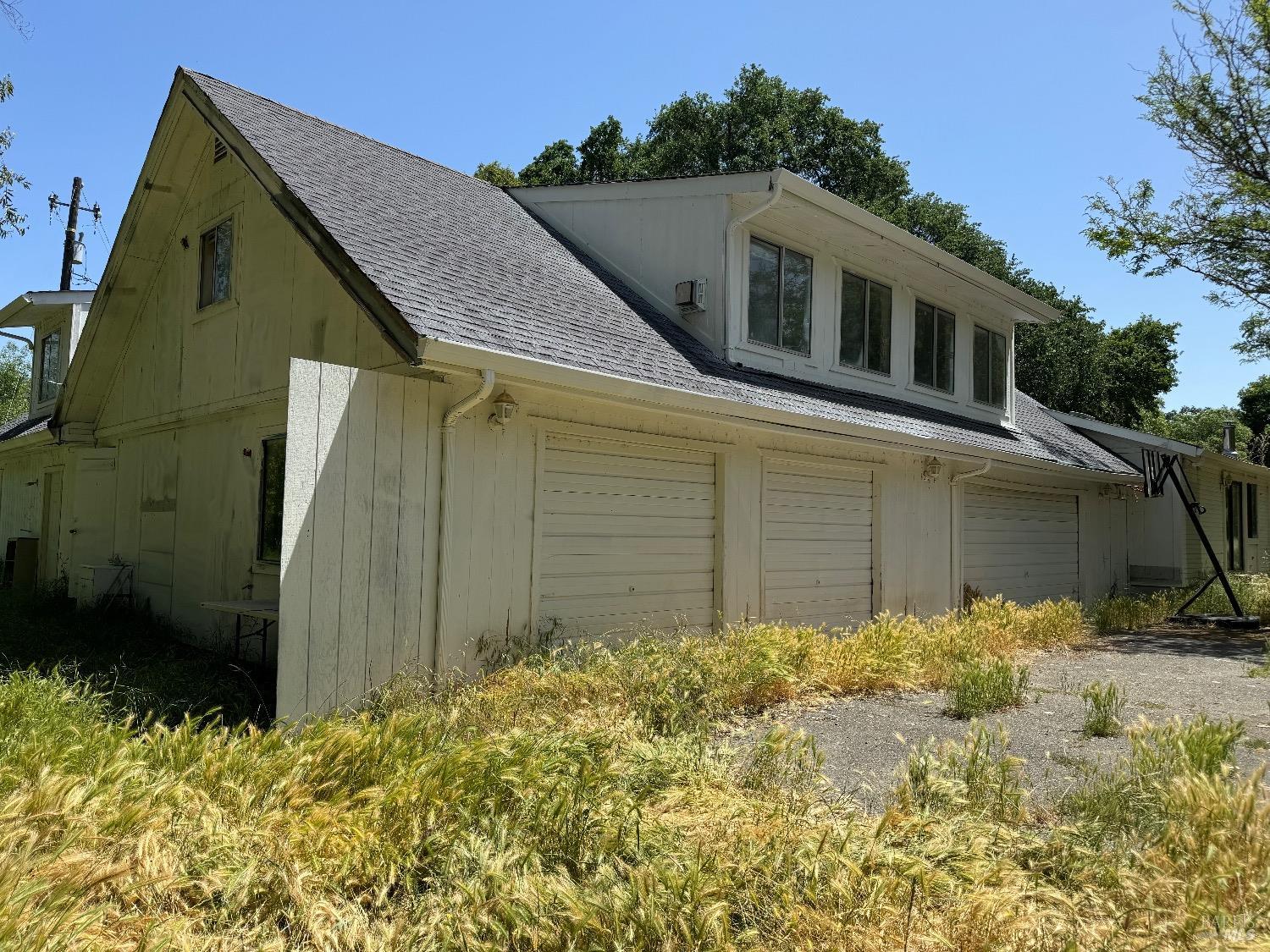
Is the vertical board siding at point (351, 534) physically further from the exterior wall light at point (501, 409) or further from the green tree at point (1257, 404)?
the green tree at point (1257, 404)

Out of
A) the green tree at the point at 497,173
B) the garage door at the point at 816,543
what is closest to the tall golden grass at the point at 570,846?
the garage door at the point at 816,543

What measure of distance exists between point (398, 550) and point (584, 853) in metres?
3.32

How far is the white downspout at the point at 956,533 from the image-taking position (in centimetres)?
1212

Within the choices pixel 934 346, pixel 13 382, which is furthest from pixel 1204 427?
pixel 13 382

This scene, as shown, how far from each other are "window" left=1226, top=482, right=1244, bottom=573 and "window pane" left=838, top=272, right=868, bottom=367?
45.6 ft

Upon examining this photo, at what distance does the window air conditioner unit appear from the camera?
33.6 feet

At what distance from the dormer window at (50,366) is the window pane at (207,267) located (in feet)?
23.9

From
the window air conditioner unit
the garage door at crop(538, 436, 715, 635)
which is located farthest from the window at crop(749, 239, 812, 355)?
the garage door at crop(538, 436, 715, 635)

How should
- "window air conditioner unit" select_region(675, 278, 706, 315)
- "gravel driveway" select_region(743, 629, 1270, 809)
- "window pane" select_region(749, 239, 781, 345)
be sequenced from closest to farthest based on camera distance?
"gravel driveway" select_region(743, 629, 1270, 809) < "window air conditioner unit" select_region(675, 278, 706, 315) < "window pane" select_region(749, 239, 781, 345)

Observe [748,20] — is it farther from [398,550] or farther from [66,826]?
[66,826]

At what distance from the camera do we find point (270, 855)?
3.36 meters

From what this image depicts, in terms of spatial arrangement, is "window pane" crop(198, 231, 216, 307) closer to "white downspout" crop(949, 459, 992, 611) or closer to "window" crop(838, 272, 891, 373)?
"window" crop(838, 272, 891, 373)

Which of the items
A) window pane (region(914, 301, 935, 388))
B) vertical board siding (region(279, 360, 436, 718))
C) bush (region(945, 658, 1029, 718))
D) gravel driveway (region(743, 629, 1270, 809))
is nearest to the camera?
gravel driveway (region(743, 629, 1270, 809))

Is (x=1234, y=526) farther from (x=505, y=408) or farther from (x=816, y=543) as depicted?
(x=505, y=408)
